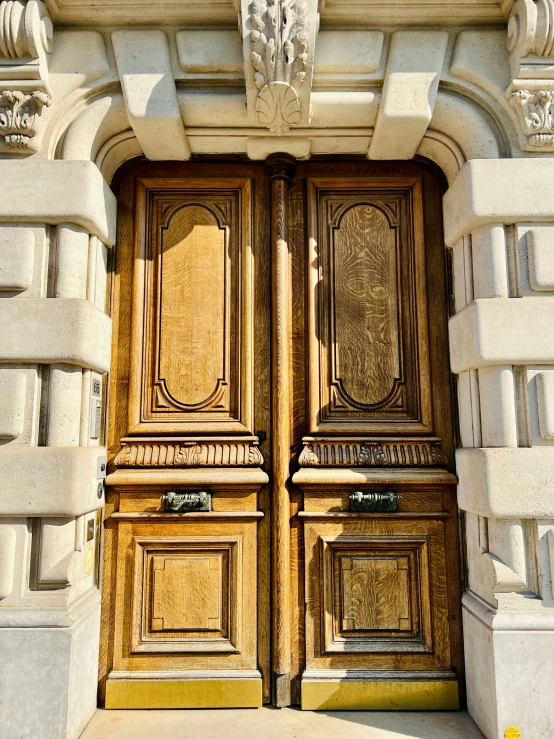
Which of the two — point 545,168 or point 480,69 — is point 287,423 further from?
point 480,69

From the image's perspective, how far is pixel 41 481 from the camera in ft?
9.04

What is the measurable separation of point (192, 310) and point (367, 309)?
1068mm

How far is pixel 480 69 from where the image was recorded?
3.10m

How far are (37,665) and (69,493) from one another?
821mm

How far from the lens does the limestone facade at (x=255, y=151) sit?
8.97 ft

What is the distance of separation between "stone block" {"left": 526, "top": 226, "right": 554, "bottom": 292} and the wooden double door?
1.85 ft

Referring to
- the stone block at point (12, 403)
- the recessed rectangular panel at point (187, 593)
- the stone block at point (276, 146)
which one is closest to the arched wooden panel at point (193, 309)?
the stone block at point (276, 146)

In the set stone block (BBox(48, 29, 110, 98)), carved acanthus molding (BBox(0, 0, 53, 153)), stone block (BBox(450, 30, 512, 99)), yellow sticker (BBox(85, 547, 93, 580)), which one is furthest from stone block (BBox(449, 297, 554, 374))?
carved acanthus molding (BBox(0, 0, 53, 153))

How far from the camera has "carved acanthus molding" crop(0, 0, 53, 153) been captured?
295 cm

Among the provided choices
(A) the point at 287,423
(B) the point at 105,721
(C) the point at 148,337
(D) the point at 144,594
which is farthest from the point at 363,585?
(C) the point at 148,337

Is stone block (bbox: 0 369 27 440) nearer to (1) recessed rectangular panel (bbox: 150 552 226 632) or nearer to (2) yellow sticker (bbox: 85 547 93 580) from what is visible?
(2) yellow sticker (bbox: 85 547 93 580)

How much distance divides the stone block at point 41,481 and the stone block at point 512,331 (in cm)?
216

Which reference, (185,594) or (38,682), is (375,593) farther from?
(38,682)

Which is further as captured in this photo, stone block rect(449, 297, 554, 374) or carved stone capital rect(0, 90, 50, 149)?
carved stone capital rect(0, 90, 50, 149)
